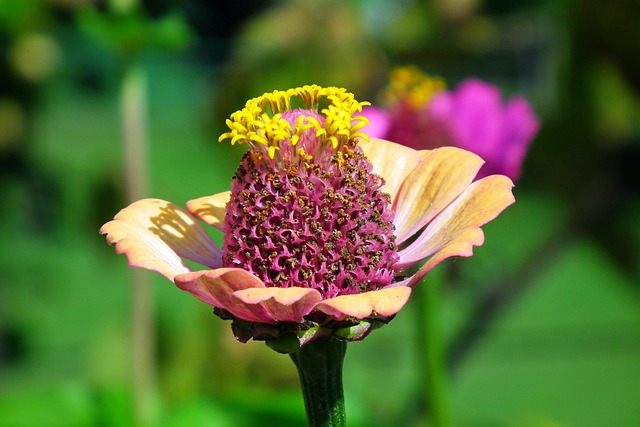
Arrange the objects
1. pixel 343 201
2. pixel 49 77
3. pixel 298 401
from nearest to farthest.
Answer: pixel 343 201, pixel 298 401, pixel 49 77

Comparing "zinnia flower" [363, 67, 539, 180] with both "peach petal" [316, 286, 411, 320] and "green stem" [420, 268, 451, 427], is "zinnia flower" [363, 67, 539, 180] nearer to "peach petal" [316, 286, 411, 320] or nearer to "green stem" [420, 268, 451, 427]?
"green stem" [420, 268, 451, 427]

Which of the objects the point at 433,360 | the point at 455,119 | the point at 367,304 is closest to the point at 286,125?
the point at 367,304

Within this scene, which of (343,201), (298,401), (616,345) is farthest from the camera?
(616,345)

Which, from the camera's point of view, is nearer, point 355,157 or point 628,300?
point 355,157

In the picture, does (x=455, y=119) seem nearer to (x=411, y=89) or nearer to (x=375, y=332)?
(x=411, y=89)

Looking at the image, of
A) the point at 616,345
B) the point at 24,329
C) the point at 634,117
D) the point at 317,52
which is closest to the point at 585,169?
the point at 634,117

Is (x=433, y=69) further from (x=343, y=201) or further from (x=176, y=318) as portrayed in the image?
(x=343, y=201)

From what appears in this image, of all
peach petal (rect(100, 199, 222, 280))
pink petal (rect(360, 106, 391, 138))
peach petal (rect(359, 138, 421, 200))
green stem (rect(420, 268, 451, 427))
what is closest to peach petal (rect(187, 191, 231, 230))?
peach petal (rect(100, 199, 222, 280))
